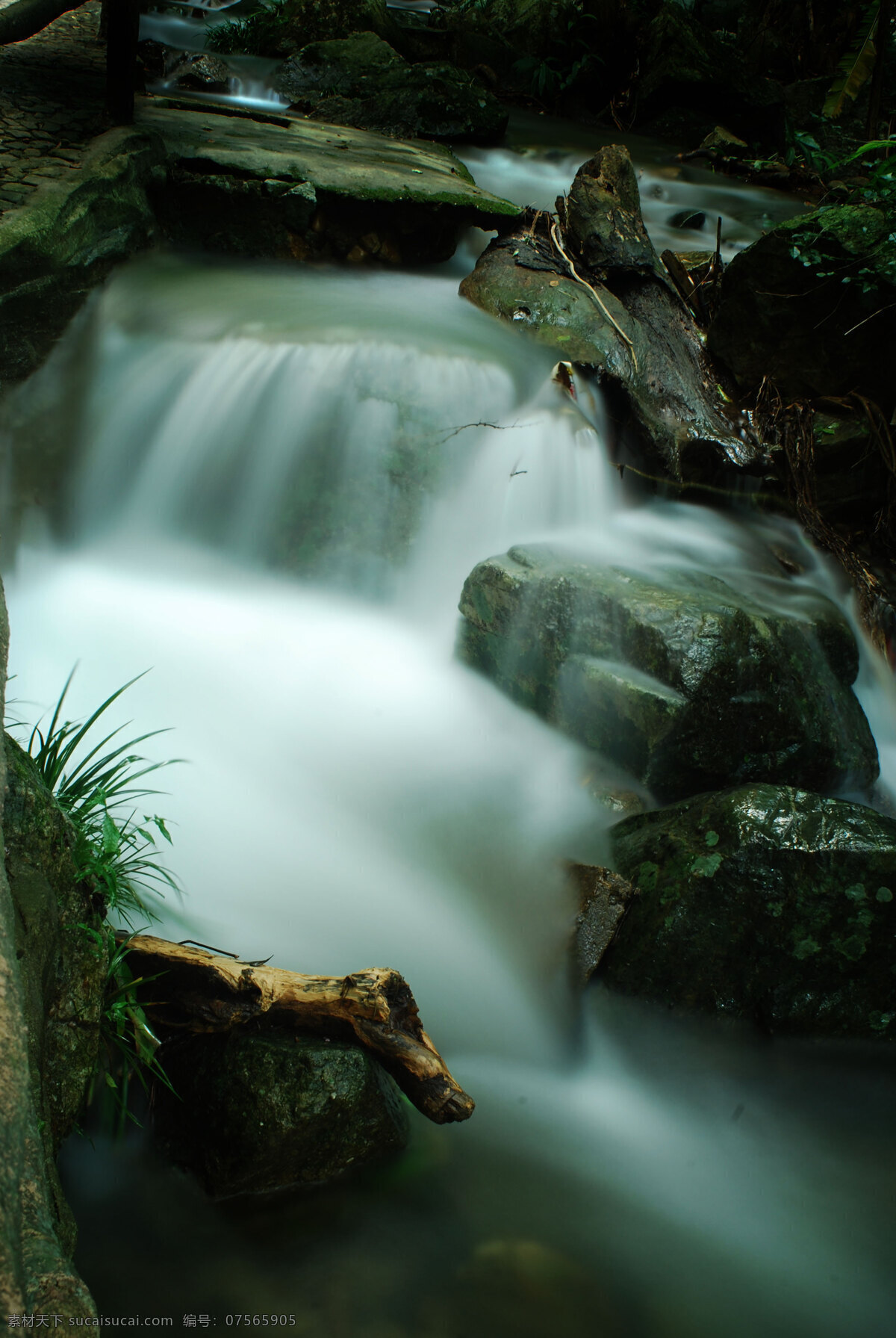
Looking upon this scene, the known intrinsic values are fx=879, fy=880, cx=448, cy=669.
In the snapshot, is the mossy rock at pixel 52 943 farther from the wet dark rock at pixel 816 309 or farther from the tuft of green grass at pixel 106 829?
the wet dark rock at pixel 816 309

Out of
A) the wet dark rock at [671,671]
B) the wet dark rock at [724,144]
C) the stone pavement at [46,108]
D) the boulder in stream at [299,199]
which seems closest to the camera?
the wet dark rock at [671,671]

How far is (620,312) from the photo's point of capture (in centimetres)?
577

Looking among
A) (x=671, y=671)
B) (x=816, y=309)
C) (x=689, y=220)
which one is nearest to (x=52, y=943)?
(x=671, y=671)

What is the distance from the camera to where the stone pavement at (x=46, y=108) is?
4984 mm

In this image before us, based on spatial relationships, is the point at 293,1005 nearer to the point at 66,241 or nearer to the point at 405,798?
the point at 405,798

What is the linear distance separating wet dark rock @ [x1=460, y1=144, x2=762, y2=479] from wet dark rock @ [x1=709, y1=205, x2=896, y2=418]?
33 centimetres

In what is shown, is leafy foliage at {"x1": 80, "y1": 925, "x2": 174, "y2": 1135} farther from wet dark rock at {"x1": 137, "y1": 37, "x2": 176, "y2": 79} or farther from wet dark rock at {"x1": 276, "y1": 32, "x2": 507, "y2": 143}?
wet dark rock at {"x1": 137, "y1": 37, "x2": 176, "y2": 79}

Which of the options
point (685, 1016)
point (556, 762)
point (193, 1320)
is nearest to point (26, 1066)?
point (193, 1320)

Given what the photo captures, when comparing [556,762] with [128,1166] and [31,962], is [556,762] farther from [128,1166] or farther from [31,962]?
[31,962]

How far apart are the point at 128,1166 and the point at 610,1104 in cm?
136

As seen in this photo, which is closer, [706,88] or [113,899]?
[113,899]

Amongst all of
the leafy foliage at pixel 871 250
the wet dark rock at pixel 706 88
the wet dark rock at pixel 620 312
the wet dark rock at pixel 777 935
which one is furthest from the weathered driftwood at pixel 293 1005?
the wet dark rock at pixel 706 88

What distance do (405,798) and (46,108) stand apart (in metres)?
5.70

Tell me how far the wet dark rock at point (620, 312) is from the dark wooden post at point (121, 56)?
2489mm
